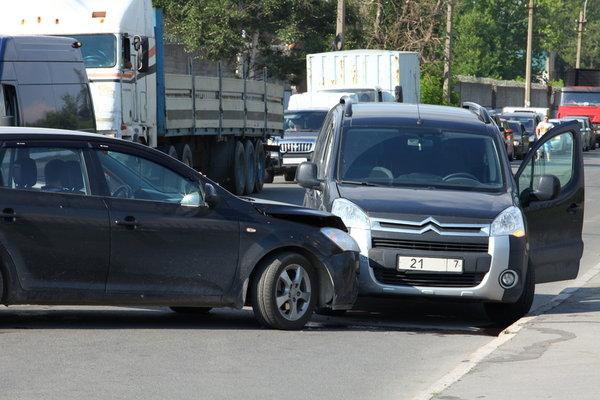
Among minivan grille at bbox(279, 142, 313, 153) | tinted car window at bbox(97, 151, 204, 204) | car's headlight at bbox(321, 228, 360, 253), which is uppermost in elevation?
tinted car window at bbox(97, 151, 204, 204)

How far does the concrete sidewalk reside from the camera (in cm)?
817

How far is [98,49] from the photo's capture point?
24.2 metres

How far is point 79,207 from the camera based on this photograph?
10133 mm

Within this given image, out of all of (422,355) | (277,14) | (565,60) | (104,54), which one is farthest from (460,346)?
(565,60)

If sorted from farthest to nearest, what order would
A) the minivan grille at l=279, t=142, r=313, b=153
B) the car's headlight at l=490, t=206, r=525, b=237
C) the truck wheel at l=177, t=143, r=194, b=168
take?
the minivan grille at l=279, t=142, r=313, b=153 < the truck wheel at l=177, t=143, r=194, b=168 < the car's headlight at l=490, t=206, r=525, b=237

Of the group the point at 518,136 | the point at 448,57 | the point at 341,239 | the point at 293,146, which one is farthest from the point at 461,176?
the point at 448,57

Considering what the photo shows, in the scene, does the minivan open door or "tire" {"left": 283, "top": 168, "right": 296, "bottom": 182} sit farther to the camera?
"tire" {"left": 283, "top": 168, "right": 296, "bottom": 182}

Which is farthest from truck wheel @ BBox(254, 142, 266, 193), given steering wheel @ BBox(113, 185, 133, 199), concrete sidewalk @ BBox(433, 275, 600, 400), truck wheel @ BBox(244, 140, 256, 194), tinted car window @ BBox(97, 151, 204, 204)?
steering wheel @ BBox(113, 185, 133, 199)

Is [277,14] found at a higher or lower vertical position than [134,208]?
higher

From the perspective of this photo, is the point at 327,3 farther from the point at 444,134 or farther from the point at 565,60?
the point at 565,60

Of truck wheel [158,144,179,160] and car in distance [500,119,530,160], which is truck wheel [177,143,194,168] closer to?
truck wheel [158,144,179,160]

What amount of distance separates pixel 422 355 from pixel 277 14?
38245 millimetres

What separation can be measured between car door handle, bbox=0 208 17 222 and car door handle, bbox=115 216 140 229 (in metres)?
0.72

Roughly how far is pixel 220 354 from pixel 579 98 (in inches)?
2485
